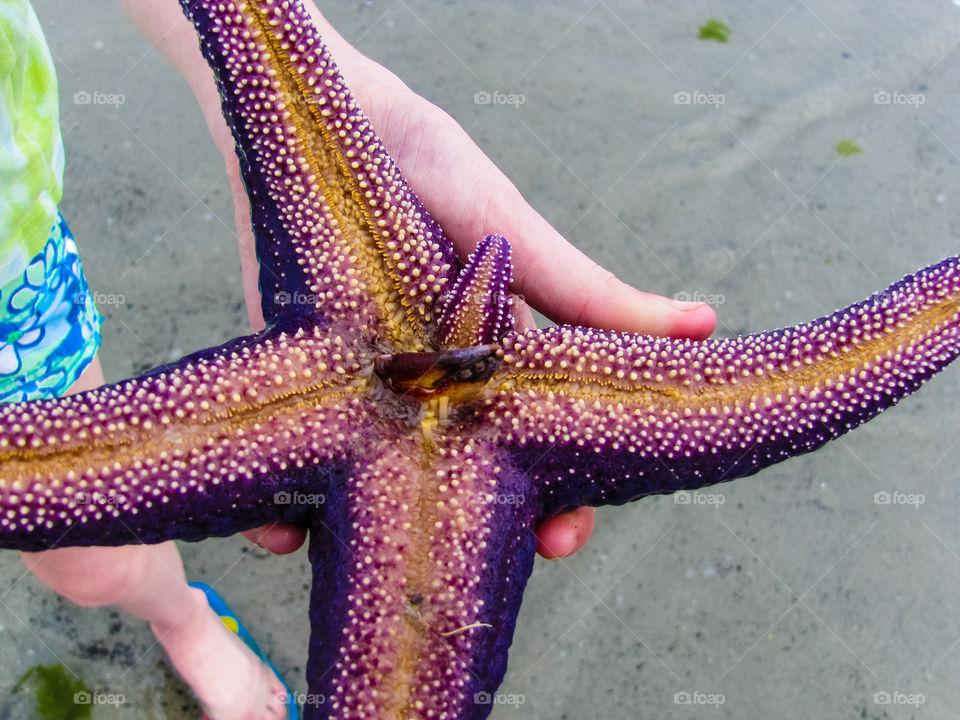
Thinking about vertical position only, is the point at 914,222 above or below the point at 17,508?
below

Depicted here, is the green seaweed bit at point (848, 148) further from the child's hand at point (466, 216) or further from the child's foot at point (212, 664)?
the child's foot at point (212, 664)

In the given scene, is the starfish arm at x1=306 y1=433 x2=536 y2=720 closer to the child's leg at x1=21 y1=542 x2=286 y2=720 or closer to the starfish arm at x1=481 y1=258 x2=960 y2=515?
the starfish arm at x1=481 y1=258 x2=960 y2=515

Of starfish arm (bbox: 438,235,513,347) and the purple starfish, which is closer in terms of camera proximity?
the purple starfish

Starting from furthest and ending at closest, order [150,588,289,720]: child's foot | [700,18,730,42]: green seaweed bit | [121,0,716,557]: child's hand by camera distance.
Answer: [700,18,730,42]: green seaweed bit, [150,588,289,720]: child's foot, [121,0,716,557]: child's hand

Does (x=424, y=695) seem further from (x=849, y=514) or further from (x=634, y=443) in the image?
(x=849, y=514)

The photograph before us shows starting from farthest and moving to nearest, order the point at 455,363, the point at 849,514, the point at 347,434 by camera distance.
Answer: the point at 849,514 → the point at 347,434 → the point at 455,363

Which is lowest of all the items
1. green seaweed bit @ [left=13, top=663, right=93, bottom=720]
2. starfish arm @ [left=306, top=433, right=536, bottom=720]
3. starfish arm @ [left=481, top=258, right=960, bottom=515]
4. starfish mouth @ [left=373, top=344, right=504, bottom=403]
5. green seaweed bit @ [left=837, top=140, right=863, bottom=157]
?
green seaweed bit @ [left=13, top=663, right=93, bottom=720]

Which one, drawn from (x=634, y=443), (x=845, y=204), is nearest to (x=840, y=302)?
(x=845, y=204)

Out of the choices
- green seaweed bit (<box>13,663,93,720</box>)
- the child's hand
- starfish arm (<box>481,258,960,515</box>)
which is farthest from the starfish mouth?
green seaweed bit (<box>13,663,93,720</box>)
